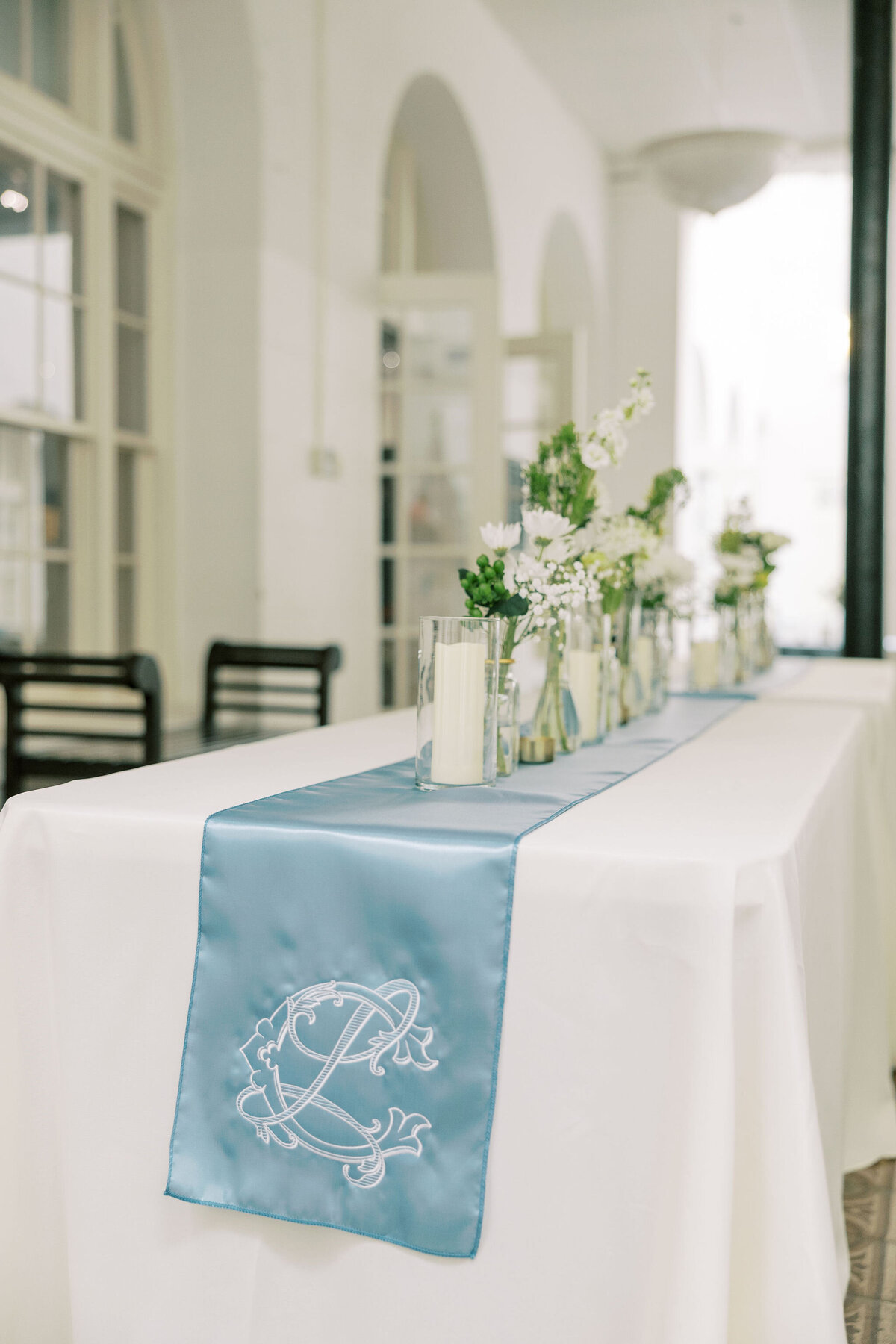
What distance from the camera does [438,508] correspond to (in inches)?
225

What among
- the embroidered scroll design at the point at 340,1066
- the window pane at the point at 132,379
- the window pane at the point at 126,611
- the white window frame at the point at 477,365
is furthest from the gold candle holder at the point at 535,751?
the white window frame at the point at 477,365

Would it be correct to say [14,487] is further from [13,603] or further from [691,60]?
[691,60]

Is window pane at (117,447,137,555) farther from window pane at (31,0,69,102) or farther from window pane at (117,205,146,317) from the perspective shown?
window pane at (31,0,69,102)

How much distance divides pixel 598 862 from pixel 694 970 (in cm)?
13

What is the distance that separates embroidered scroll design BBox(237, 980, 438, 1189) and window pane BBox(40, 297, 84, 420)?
3.18 meters

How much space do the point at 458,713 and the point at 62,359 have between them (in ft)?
10.00

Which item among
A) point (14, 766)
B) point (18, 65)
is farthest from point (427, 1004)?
point (18, 65)

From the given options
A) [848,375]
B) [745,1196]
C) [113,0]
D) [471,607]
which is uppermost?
[113,0]

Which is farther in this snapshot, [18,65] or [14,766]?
[18,65]

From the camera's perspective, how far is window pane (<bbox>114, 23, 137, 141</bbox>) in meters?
4.38

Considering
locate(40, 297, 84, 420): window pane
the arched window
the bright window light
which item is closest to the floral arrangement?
the arched window

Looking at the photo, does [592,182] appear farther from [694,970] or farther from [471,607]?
[694,970]

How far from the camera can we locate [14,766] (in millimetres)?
2812

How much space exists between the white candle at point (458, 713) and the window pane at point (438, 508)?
13.6 ft
